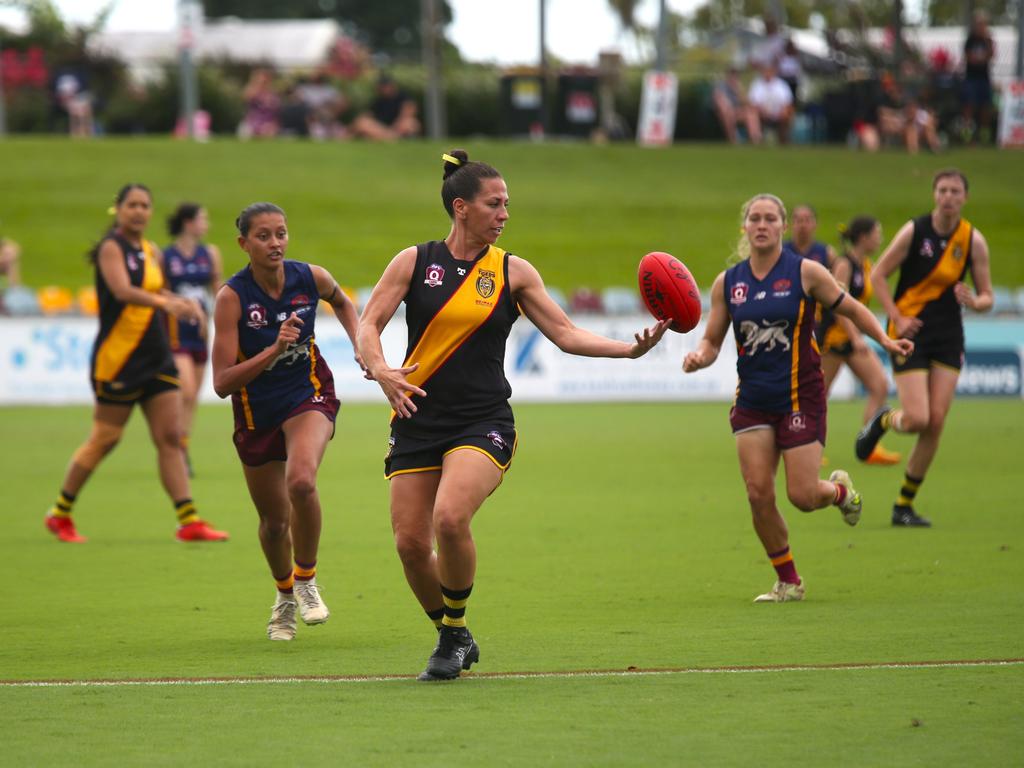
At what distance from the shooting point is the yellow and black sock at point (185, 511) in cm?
1188

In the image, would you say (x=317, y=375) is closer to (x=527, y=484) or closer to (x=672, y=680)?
(x=672, y=680)

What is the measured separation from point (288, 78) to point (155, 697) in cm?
4305

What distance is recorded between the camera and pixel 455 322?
7133 mm

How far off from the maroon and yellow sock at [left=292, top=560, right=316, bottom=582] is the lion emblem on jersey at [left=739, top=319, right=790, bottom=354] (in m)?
2.65

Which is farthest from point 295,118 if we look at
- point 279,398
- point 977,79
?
point 279,398

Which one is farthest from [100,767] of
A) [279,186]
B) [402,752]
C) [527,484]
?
[279,186]

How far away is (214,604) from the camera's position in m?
9.27

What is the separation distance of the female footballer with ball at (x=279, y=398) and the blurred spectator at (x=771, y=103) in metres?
31.3

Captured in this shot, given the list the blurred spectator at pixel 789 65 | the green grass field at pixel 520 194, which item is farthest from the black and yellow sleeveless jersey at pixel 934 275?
the blurred spectator at pixel 789 65

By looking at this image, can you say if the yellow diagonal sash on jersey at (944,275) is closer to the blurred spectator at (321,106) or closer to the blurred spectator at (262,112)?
the blurred spectator at (262,112)

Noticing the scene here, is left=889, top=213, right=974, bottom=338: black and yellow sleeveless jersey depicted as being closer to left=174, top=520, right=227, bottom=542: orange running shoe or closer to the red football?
left=174, top=520, right=227, bottom=542: orange running shoe

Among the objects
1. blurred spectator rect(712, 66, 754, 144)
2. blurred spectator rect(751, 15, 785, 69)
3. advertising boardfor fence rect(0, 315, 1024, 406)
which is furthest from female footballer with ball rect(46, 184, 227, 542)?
blurred spectator rect(712, 66, 754, 144)

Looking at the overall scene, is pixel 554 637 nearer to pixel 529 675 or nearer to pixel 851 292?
pixel 529 675

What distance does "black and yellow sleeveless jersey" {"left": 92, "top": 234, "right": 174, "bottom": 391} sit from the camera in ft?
38.8
